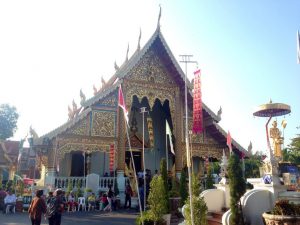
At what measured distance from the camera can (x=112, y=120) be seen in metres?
15.0

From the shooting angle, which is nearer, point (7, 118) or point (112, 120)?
point (112, 120)

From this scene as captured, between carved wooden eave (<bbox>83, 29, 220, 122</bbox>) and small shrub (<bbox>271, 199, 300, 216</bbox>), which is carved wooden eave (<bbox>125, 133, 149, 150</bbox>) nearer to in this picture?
carved wooden eave (<bbox>83, 29, 220, 122</bbox>)

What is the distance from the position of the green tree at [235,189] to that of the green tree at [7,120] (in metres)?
30.5

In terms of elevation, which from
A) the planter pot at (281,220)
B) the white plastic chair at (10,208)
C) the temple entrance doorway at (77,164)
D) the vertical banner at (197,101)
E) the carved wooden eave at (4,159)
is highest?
the vertical banner at (197,101)

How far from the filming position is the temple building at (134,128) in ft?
45.2

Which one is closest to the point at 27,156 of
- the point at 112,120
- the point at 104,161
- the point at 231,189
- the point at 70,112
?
the point at 70,112

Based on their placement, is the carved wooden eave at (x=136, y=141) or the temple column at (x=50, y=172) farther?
the carved wooden eave at (x=136, y=141)

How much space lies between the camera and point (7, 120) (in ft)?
107

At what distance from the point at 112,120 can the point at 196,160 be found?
21.4 ft

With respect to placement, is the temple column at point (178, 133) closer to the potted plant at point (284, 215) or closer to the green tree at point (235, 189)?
the green tree at point (235, 189)

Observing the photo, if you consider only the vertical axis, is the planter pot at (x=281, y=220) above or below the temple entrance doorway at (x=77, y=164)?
below

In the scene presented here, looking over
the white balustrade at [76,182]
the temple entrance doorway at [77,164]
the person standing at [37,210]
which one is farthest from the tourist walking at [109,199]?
the person standing at [37,210]

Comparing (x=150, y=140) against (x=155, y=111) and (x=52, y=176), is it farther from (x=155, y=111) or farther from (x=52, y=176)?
(x=52, y=176)

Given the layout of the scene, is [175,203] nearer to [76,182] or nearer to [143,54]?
[76,182]
